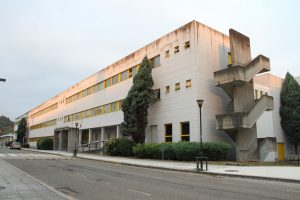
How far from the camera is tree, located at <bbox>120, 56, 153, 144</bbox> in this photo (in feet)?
104

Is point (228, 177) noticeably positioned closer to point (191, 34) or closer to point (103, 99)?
point (191, 34)

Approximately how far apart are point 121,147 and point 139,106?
4763mm

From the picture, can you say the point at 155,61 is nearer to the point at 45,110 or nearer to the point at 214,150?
the point at 214,150

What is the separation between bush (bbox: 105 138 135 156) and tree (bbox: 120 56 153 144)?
0.77 m

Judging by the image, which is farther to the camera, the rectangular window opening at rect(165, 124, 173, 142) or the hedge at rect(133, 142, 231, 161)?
the rectangular window opening at rect(165, 124, 173, 142)

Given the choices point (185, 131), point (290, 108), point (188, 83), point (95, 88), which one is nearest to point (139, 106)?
point (185, 131)

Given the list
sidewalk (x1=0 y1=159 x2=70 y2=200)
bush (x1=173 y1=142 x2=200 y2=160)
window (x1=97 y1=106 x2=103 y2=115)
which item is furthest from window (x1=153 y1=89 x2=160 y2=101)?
sidewalk (x1=0 y1=159 x2=70 y2=200)

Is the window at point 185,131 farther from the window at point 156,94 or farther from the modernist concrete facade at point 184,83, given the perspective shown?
the window at point 156,94

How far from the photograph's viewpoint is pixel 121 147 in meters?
32.3

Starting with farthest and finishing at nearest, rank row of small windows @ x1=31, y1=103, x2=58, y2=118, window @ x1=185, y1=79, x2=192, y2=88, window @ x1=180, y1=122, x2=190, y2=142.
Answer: row of small windows @ x1=31, y1=103, x2=58, y2=118 < window @ x1=185, y1=79, x2=192, y2=88 < window @ x1=180, y1=122, x2=190, y2=142

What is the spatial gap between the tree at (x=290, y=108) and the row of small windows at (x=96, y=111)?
70.2 ft

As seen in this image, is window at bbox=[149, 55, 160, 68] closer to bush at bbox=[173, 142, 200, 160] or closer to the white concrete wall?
the white concrete wall

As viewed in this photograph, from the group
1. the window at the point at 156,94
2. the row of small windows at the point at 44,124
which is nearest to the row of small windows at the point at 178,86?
the window at the point at 156,94

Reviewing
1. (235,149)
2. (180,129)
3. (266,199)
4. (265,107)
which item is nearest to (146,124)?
(180,129)
